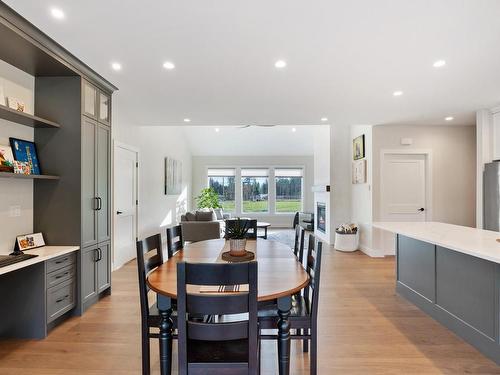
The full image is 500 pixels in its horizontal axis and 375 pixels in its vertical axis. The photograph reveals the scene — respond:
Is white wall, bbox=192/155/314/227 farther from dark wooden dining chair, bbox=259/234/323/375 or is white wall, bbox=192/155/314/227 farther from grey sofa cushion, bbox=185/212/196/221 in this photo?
dark wooden dining chair, bbox=259/234/323/375

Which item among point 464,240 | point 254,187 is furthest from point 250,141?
point 464,240

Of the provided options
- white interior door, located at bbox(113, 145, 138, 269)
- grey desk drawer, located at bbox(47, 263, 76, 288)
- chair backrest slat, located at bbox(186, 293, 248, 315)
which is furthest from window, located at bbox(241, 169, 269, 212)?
chair backrest slat, located at bbox(186, 293, 248, 315)

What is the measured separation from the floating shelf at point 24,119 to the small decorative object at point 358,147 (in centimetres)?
523

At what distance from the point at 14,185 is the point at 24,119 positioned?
24.3 inches

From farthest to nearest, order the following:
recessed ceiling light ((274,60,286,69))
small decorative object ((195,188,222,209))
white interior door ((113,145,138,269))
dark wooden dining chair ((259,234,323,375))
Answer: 1. small decorative object ((195,188,222,209))
2. white interior door ((113,145,138,269))
3. recessed ceiling light ((274,60,286,69))
4. dark wooden dining chair ((259,234,323,375))

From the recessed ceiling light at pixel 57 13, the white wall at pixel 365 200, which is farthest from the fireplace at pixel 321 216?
the recessed ceiling light at pixel 57 13

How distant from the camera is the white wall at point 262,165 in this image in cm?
Answer: 1055

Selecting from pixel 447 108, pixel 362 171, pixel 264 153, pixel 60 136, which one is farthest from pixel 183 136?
pixel 447 108

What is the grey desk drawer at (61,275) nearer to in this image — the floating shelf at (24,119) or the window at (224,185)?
the floating shelf at (24,119)

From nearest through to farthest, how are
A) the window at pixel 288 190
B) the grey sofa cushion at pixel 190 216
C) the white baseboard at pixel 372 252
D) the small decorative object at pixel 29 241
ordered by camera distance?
1. the small decorative object at pixel 29 241
2. the white baseboard at pixel 372 252
3. the grey sofa cushion at pixel 190 216
4. the window at pixel 288 190

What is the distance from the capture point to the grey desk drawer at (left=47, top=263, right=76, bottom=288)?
2.63 meters

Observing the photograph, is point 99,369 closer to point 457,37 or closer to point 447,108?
point 457,37

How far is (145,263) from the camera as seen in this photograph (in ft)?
6.71

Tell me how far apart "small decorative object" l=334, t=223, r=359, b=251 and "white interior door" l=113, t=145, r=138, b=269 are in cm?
401
